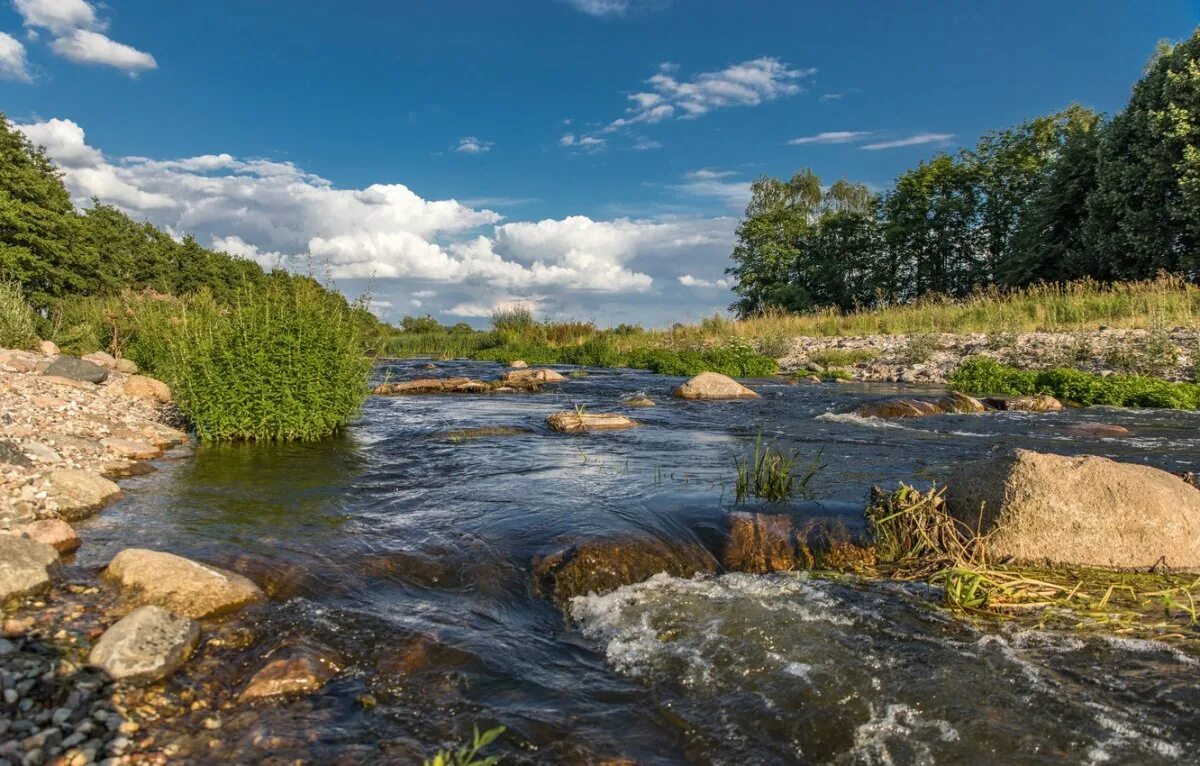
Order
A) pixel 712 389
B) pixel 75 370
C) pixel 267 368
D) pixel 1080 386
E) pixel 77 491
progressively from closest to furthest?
1. pixel 77 491
2. pixel 267 368
3. pixel 75 370
4. pixel 1080 386
5. pixel 712 389

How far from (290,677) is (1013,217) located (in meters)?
44.8

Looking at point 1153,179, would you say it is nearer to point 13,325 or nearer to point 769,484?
point 769,484

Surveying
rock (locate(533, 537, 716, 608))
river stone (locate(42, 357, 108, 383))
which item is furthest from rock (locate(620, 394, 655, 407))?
river stone (locate(42, 357, 108, 383))

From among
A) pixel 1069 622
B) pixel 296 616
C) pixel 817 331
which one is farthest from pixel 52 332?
pixel 817 331

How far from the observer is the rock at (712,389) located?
15.5m

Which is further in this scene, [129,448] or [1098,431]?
[1098,431]

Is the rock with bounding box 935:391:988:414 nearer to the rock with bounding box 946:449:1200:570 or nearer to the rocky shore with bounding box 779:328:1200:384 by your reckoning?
the rocky shore with bounding box 779:328:1200:384

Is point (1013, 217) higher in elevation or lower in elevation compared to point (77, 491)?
higher

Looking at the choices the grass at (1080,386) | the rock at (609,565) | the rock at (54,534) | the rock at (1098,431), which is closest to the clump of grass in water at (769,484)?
the rock at (609,565)

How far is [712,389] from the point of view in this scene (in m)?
15.6

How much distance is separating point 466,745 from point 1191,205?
99.9 ft

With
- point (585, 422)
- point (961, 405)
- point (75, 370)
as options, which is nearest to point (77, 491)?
point (585, 422)

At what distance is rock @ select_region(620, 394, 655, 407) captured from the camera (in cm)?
1441

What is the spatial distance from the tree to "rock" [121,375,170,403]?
3090cm
